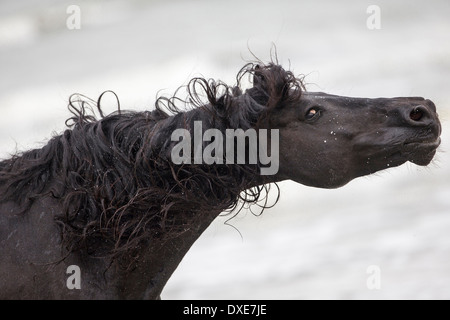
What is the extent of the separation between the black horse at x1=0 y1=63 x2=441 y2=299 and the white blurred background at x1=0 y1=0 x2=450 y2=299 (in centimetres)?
308

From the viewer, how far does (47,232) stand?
3238 millimetres

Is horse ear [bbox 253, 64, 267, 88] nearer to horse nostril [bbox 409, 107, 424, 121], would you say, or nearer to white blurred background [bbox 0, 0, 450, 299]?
horse nostril [bbox 409, 107, 424, 121]

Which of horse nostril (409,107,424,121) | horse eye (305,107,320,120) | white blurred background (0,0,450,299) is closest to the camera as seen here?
→ horse nostril (409,107,424,121)

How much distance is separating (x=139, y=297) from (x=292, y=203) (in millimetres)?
5048

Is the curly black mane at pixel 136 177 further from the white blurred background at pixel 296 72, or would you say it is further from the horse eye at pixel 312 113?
the white blurred background at pixel 296 72

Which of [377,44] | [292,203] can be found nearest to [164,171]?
[292,203]

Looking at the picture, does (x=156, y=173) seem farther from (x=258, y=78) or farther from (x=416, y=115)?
(x=416, y=115)

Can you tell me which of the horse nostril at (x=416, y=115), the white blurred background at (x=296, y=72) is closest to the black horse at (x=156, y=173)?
the horse nostril at (x=416, y=115)

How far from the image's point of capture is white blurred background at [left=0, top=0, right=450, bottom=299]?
7215 mm

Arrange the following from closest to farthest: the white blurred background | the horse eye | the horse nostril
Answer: the horse nostril < the horse eye < the white blurred background

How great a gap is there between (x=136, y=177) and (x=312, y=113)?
730mm

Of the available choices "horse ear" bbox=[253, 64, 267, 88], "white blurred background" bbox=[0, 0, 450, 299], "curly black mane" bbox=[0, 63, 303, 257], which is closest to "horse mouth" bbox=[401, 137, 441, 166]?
"curly black mane" bbox=[0, 63, 303, 257]

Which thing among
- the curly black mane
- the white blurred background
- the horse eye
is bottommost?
the curly black mane

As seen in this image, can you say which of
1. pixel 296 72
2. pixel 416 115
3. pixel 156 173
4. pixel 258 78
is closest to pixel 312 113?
pixel 258 78
